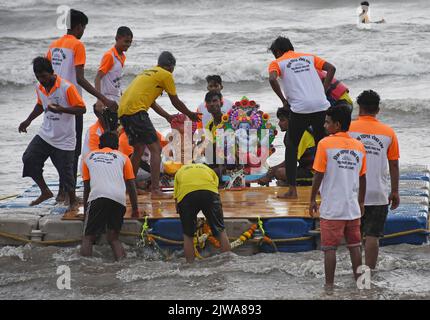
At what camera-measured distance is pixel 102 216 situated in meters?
9.01

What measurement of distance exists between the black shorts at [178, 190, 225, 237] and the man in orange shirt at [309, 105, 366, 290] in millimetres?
1362

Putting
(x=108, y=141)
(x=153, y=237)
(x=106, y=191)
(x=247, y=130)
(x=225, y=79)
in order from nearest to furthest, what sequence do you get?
(x=106, y=191) < (x=108, y=141) < (x=153, y=237) < (x=247, y=130) < (x=225, y=79)

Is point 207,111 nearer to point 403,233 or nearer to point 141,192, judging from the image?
point 141,192

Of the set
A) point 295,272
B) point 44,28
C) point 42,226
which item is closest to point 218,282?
point 295,272

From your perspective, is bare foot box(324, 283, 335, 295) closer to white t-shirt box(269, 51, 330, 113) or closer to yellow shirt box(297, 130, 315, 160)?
white t-shirt box(269, 51, 330, 113)

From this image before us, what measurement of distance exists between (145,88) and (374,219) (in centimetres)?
316

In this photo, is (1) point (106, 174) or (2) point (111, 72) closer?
(1) point (106, 174)

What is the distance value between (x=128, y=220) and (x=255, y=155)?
2273 millimetres

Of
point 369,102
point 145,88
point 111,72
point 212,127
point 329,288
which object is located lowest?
point 329,288

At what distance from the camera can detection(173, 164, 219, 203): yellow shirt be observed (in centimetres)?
879

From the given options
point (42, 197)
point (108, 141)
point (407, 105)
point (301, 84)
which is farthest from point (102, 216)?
point (407, 105)

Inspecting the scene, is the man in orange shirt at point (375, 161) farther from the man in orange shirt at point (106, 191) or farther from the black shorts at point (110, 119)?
the black shorts at point (110, 119)

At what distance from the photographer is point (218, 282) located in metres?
8.28

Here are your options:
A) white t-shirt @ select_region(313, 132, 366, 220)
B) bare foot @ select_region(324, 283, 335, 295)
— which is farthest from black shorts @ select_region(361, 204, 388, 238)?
bare foot @ select_region(324, 283, 335, 295)
